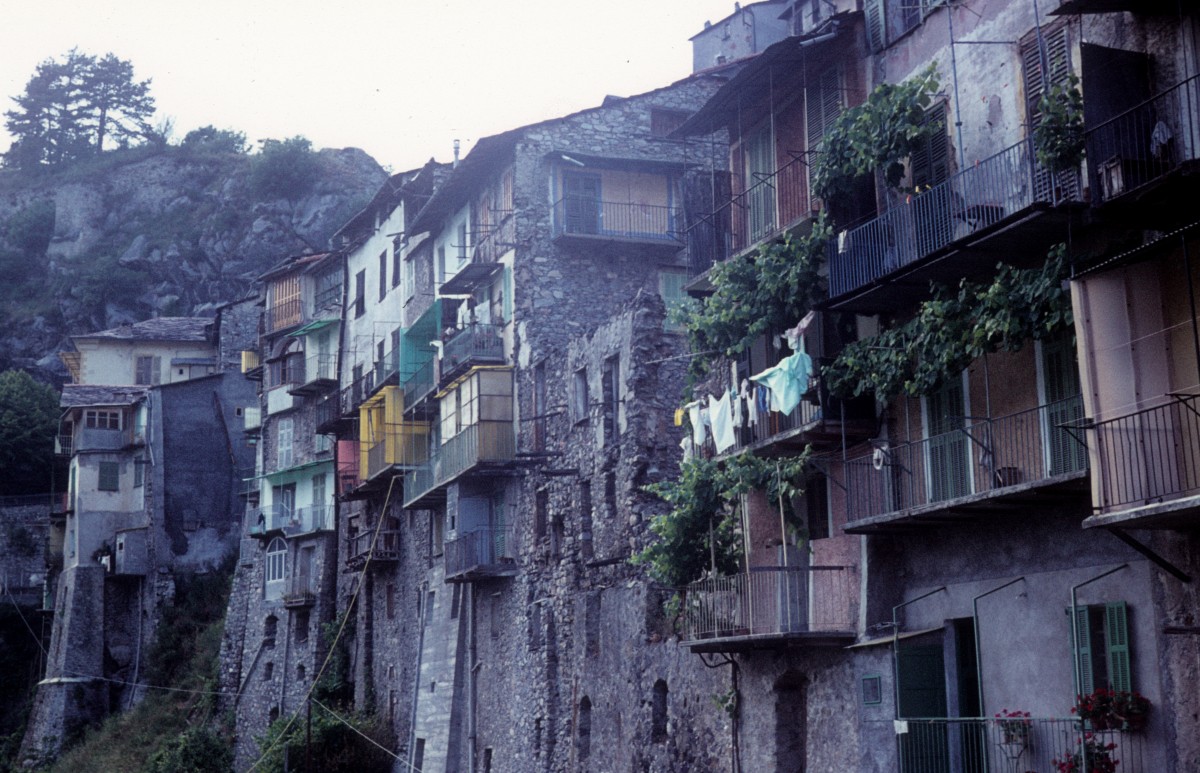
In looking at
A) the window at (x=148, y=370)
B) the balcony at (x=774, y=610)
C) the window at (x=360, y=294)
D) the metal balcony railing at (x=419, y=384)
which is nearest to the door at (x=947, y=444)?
the balcony at (x=774, y=610)

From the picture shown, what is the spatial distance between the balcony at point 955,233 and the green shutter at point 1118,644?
13.7ft

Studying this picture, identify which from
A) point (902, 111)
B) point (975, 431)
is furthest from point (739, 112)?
point (975, 431)

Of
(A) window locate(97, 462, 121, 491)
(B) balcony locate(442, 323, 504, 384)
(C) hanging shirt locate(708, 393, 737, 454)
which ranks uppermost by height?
(A) window locate(97, 462, 121, 491)

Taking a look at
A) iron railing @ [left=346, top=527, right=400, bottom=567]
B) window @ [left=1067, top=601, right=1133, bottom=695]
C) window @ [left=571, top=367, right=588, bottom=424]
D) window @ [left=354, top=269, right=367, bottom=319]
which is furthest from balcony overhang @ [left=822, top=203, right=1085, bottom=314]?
window @ [left=354, top=269, right=367, bottom=319]

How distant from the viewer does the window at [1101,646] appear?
53.9ft

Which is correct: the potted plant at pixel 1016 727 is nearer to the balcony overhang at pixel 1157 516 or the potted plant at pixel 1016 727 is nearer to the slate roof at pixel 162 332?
the balcony overhang at pixel 1157 516

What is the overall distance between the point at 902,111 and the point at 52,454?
5904cm

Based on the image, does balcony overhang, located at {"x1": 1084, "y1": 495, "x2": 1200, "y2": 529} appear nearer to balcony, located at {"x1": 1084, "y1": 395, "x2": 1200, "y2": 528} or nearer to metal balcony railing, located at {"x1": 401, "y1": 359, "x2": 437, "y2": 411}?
balcony, located at {"x1": 1084, "y1": 395, "x2": 1200, "y2": 528}

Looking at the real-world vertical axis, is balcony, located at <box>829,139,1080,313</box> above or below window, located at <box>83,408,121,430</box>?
below

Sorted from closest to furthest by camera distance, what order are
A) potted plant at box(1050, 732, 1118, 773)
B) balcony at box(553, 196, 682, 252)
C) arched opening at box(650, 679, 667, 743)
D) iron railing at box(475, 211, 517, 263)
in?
1. potted plant at box(1050, 732, 1118, 773)
2. arched opening at box(650, 679, 667, 743)
3. balcony at box(553, 196, 682, 252)
4. iron railing at box(475, 211, 517, 263)

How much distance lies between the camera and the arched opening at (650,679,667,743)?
26.4 metres

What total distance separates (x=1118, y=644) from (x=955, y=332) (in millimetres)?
4270

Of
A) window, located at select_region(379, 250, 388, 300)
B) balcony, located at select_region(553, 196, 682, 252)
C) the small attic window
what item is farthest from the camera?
window, located at select_region(379, 250, 388, 300)

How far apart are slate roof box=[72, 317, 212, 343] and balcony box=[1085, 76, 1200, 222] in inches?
2282
